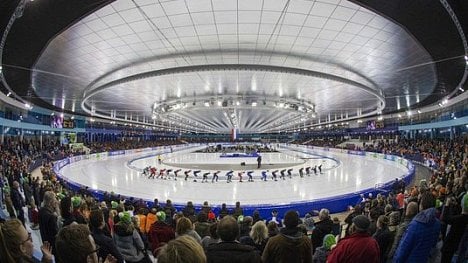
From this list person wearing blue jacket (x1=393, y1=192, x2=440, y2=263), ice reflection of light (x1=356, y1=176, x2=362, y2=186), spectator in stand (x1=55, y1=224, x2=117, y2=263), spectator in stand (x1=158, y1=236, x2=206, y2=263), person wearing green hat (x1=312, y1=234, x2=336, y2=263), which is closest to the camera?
spectator in stand (x1=158, y1=236, x2=206, y2=263)

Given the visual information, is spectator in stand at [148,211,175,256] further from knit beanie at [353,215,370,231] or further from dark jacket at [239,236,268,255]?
knit beanie at [353,215,370,231]

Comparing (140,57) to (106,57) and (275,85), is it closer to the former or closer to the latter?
(106,57)

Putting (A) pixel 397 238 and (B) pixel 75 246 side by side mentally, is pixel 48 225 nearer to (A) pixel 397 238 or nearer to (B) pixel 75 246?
(B) pixel 75 246

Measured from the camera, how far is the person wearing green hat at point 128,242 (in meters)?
3.80

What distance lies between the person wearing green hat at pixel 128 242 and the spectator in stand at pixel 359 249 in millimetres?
2422

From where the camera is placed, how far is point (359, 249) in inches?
103

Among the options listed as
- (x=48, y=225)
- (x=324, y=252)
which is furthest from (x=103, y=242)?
(x=324, y=252)

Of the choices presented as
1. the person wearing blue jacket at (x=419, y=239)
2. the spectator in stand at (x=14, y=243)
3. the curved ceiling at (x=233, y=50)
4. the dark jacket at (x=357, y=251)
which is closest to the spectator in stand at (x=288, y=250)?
the dark jacket at (x=357, y=251)

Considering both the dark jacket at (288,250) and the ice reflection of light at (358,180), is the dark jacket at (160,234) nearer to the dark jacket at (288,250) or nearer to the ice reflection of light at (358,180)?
the dark jacket at (288,250)

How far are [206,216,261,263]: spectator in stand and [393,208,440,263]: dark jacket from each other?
195cm

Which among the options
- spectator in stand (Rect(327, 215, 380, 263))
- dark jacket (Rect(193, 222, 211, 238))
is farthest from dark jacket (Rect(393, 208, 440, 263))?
dark jacket (Rect(193, 222, 211, 238))

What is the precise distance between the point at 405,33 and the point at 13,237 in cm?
1160

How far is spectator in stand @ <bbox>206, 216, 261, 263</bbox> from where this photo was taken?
6.69ft

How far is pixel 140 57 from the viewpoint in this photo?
523 inches
